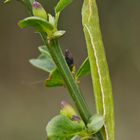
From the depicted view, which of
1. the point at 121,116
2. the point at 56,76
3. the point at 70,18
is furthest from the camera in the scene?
the point at 70,18

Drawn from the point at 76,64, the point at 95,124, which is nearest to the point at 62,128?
the point at 95,124

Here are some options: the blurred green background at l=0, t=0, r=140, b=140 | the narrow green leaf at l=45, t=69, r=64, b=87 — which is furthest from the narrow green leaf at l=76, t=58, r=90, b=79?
the blurred green background at l=0, t=0, r=140, b=140

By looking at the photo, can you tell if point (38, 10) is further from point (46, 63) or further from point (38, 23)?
point (46, 63)

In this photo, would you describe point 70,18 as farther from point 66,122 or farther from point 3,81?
point 66,122

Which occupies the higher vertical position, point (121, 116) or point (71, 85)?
point (71, 85)

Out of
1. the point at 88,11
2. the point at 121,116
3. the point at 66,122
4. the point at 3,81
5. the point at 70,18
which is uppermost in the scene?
the point at 88,11

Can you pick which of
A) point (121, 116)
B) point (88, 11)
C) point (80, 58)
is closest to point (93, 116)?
point (88, 11)
